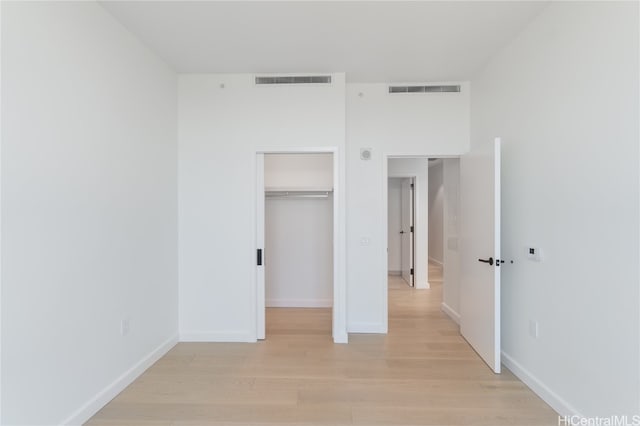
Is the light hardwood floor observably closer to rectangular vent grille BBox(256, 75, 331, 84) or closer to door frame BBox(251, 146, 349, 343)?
door frame BBox(251, 146, 349, 343)

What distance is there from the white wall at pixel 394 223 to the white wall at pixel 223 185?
162 inches

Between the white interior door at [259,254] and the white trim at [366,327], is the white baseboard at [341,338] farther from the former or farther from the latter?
the white interior door at [259,254]

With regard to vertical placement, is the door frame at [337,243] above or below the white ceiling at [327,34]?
below

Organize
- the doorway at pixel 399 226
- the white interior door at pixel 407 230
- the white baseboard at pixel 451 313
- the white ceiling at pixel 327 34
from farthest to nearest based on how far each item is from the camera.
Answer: the doorway at pixel 399 226 < the white interior door at pixel 407 230 < the white baseboard at pixel 451 313 < the white ceiling at pixel 327 34

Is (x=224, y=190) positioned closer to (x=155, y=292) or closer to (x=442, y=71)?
(x=155, y=292)

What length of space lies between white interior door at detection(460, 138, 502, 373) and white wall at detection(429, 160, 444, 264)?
547cm

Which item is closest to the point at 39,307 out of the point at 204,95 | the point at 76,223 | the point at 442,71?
the point at 76,223

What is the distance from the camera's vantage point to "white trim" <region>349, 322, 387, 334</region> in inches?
145

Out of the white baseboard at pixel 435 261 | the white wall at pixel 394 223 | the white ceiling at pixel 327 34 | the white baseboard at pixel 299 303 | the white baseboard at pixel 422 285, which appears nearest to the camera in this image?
the white ceiling at pixel 327 34

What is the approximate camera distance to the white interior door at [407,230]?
250 inches

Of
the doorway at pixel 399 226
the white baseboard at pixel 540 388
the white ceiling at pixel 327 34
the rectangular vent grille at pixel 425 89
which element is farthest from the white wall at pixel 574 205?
the doorway at pixel 399 226

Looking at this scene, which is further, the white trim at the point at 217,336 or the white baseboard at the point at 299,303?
the white baseboard at the point at 299,303

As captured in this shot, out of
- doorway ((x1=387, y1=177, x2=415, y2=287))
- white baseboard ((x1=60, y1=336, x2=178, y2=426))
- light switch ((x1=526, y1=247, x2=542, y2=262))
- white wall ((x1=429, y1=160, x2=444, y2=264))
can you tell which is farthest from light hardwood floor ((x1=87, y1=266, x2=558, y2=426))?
white wall ((x1=429, y1=160, x2=444, y2=264))

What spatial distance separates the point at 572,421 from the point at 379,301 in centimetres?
192
